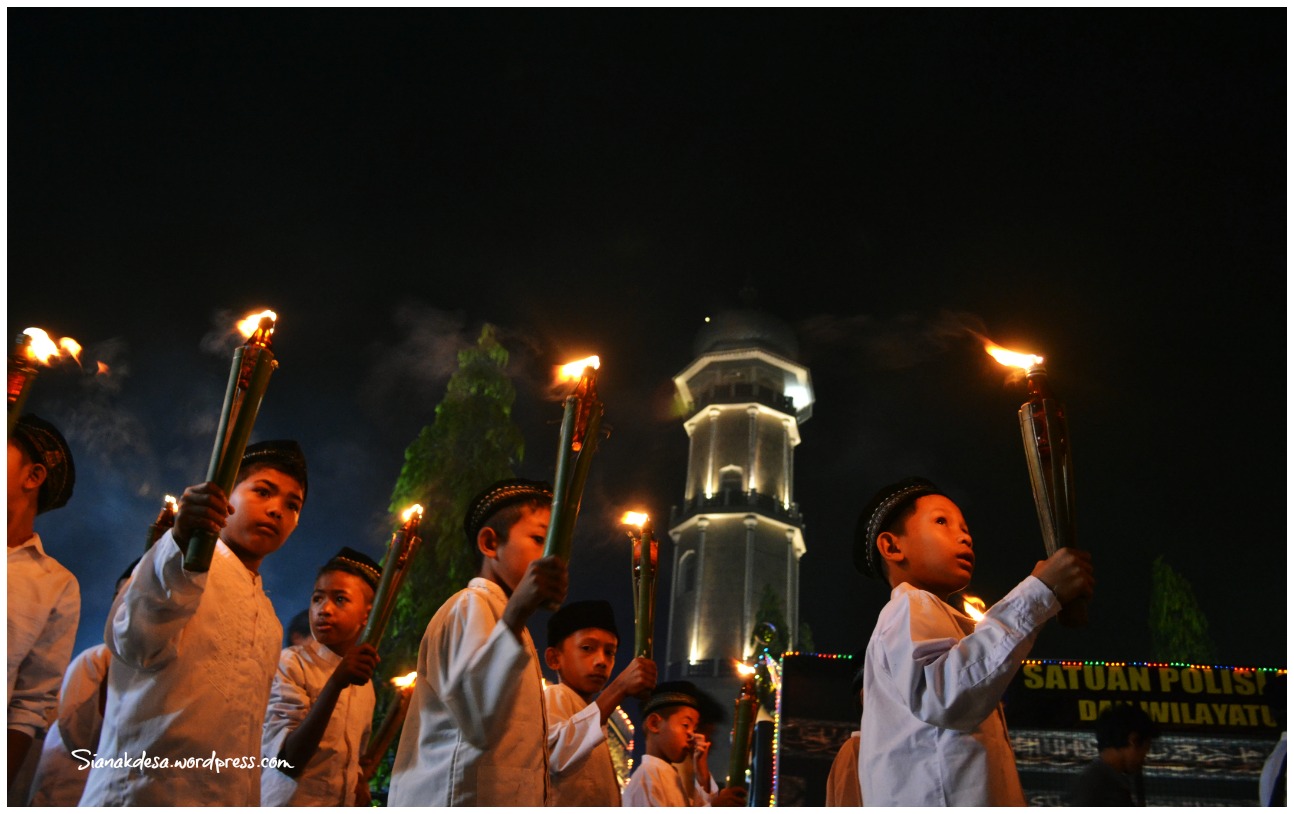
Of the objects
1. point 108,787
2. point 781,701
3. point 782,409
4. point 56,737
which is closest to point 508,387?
point 781,701

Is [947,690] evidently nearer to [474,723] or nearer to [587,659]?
[474,723]

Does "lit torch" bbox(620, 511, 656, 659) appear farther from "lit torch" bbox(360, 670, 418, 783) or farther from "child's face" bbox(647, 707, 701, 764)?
"child's face" bbox(647, 707, 701, 764)

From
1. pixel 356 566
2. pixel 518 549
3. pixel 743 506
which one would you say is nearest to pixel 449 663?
pixel 518 549

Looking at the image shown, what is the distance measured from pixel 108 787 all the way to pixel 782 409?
4744 centimetres

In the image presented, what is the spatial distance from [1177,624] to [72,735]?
93.4ft

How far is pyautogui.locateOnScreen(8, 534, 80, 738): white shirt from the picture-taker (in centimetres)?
386

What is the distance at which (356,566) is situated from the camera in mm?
6324

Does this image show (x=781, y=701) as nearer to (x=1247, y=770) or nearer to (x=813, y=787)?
(x=813, y=787)

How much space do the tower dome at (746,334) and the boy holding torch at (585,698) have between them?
44383 mm

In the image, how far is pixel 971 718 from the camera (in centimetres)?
340

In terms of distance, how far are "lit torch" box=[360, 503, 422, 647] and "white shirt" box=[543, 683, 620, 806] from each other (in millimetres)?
923

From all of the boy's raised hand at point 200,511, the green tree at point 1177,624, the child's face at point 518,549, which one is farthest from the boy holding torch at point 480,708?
the green tree at point 1177,624

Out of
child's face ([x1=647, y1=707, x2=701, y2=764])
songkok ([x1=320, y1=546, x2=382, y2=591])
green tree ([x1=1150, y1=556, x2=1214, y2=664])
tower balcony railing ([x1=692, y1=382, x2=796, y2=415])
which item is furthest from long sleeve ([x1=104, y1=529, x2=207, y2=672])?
tower balcony railing ([x1=692, y1=382, x2=796, y2=415])

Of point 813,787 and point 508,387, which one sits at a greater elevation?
point 508,387
